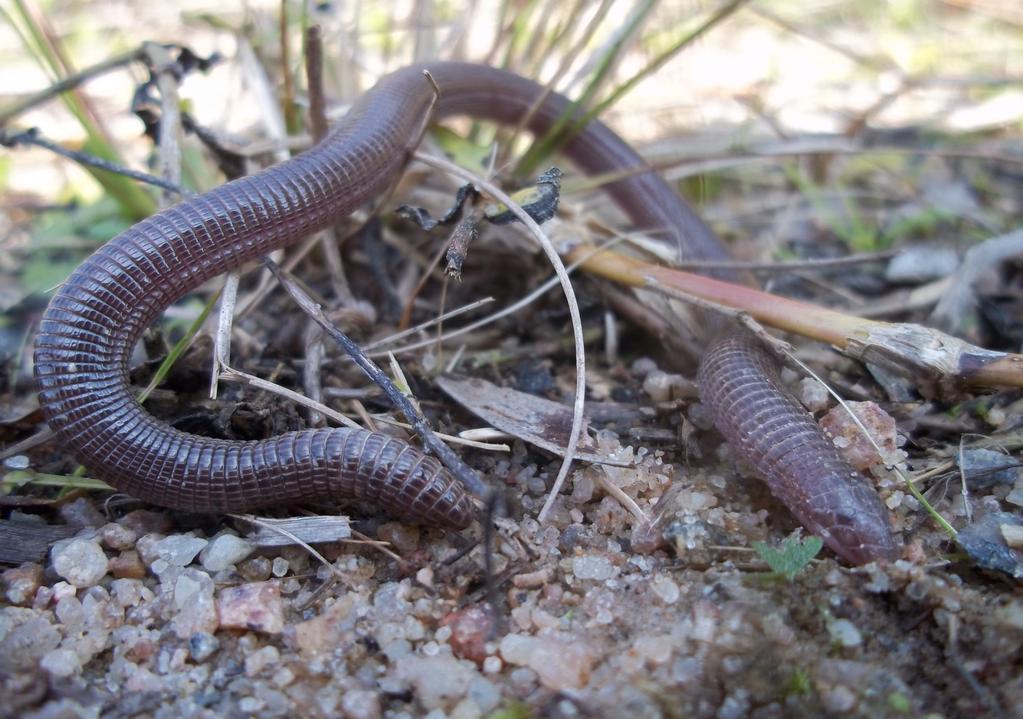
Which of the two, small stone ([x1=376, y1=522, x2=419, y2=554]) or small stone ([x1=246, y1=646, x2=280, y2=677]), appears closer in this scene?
small stone ([x1=246, y1=646, x2=280, y2=677])

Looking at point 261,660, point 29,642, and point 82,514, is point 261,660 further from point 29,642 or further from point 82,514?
point 82,514

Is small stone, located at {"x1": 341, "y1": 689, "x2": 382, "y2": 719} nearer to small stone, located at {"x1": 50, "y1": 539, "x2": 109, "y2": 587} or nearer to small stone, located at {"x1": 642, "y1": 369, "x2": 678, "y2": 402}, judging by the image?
small stone, located at {"x1": 50, "y1": 539, "x2": 109, "y2": 587}

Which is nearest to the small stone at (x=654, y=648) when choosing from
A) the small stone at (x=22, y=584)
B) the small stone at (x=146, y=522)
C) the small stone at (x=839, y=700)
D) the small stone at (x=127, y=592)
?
the small stone at (x=839, y=700)

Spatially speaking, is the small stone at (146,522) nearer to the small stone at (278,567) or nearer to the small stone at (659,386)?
the small stone at (278,567)

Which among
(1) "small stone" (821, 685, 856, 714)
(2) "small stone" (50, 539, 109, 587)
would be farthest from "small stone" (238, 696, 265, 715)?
(1) "small stone" (821, 685, 856, 714)

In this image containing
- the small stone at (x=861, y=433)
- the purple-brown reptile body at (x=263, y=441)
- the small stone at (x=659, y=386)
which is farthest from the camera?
the small stone at (x=659, y=386)

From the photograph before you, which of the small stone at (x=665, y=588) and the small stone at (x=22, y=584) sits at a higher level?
the small stone at (x=22, y=584)

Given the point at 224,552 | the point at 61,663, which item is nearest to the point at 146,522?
the point at 224,552
